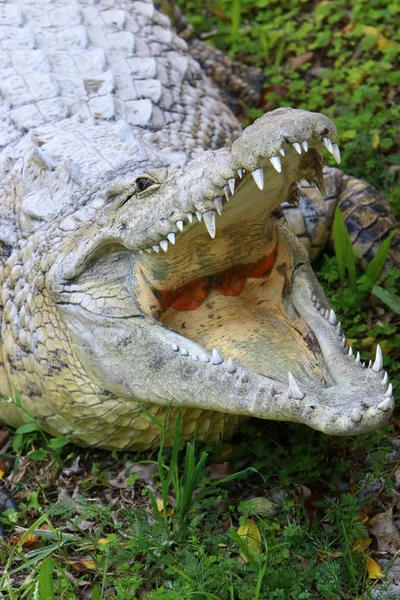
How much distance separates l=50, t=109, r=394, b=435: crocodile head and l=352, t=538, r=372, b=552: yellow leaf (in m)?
0.57

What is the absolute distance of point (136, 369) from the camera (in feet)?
10.1

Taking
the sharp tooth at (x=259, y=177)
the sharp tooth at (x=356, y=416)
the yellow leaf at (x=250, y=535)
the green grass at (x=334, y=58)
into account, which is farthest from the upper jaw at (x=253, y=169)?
the green grass at (x=334, y=58)

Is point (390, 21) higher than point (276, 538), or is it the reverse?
point (390, 21)

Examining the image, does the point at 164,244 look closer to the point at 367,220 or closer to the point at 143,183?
the point at 143,183

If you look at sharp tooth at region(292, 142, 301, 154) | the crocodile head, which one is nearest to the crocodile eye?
the crocodile head

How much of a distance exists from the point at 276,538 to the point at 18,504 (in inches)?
42.7

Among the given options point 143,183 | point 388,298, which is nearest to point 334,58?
point 388,298

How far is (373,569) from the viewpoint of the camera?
2.90m

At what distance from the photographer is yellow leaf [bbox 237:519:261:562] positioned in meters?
3.00

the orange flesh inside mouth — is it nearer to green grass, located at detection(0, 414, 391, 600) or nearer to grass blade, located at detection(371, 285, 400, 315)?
green grass, located at detection(0, 414, 391, 600)

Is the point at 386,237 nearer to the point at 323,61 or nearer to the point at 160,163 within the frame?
the point at 160,163

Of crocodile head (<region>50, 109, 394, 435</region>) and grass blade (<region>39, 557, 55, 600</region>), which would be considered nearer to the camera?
crocodile head (<region>50, 109, 394, 435</region>)

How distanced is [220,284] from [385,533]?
1.06 meters

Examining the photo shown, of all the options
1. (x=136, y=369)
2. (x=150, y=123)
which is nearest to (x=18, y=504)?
(x=136, y=369)
